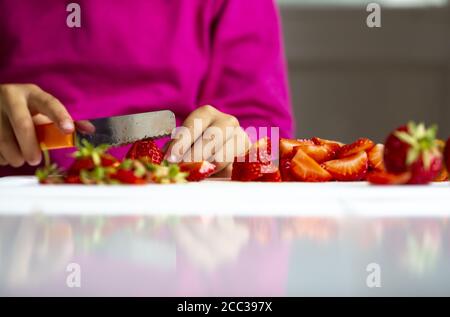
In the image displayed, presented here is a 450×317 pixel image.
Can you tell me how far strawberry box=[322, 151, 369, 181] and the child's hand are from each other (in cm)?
21

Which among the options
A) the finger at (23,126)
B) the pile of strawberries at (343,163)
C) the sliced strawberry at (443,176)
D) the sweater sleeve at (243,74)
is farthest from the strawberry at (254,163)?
the sweater sleeve at (243,74)

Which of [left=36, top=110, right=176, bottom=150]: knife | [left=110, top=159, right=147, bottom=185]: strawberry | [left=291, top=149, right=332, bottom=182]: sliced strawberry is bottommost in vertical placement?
[left=291, top=149, right=332, bottom=182]: sliced strawberry

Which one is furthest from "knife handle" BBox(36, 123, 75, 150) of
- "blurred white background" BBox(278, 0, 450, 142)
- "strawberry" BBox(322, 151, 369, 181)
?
"blurred white background" BBox(278, 0, 450, 142)

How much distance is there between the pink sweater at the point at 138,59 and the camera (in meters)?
1.37

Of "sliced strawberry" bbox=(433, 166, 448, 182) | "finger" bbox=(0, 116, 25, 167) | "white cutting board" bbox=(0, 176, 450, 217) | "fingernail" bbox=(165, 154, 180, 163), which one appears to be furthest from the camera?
"finger" bbox=(0, 116, 25, 167)

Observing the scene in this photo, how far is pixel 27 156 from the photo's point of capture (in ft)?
3.83

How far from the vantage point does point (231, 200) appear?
0.70 meters

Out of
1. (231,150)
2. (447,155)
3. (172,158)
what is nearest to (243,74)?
(231,150)

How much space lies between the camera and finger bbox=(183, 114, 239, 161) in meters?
1.13

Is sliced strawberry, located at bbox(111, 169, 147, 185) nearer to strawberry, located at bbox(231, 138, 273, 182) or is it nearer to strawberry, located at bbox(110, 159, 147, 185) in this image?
strawberry, located at bbox(110, 159, 147, 185)

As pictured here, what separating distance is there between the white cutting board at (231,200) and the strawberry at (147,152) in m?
0.18

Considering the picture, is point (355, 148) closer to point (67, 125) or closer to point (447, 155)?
point (447, 155)

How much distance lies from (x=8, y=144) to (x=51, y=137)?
0.37 feet
